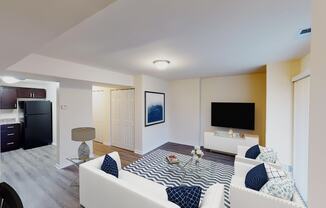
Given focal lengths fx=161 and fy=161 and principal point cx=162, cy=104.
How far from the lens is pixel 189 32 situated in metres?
1.86

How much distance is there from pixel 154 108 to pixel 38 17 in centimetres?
428

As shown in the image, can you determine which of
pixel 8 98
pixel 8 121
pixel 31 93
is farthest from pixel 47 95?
pixel 8 121

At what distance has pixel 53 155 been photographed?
449 centimetres

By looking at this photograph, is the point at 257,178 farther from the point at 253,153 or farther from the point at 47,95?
the point at 47,95

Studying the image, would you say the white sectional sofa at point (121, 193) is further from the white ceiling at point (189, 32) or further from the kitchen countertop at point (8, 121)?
the kitchen countertop at point (8, 121)

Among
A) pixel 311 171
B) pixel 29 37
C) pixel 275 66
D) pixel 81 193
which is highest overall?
pixel 275 66

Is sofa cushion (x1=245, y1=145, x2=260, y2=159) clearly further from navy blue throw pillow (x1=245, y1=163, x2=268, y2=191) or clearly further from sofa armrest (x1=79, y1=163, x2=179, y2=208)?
sofa armrest (x1=79, y1=163, x2=179, y2=208)

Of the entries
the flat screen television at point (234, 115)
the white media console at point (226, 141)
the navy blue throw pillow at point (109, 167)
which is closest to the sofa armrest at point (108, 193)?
the navy blue throw pillow at point (109, 167)

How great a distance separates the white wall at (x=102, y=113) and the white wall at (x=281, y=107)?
185 inches

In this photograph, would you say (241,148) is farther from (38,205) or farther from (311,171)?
(38,205)

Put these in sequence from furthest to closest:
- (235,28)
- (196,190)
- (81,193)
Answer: (81,193)
(235,28)
(196,190)

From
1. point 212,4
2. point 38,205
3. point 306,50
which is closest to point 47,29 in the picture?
point 212,4

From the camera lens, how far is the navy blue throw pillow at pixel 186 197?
1548 mm

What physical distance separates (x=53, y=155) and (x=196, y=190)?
14.8ft
